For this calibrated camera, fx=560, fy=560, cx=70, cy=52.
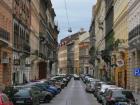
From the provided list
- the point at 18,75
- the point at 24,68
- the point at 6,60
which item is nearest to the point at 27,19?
the point at 24,68

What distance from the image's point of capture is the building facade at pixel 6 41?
53291 mm

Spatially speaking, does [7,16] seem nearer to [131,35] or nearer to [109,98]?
[131,35]

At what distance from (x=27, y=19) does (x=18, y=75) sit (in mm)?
14738

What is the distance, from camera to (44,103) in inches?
1700

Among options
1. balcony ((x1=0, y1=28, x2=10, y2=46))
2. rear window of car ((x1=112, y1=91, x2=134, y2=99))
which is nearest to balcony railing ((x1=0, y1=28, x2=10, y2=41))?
balcony ((x1=0, y1=28, x2=10, y2=46))

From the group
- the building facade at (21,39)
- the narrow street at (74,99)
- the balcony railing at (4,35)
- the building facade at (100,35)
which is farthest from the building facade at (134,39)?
the building facade at (100,35)

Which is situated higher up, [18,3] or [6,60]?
[18,3]

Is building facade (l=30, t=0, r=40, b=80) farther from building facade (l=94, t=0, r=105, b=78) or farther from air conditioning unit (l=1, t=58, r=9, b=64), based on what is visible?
air conditioning unit (l=1, t=58, r=9, b=64)

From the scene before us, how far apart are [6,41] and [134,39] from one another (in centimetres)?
1280

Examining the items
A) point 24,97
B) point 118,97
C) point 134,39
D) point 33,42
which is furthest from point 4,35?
point 33,42

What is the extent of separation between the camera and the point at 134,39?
5600 cm

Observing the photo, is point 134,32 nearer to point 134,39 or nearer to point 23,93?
point 134,39

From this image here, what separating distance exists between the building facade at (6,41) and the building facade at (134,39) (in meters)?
12.6

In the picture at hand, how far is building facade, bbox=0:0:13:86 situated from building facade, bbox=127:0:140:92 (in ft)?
41.5
